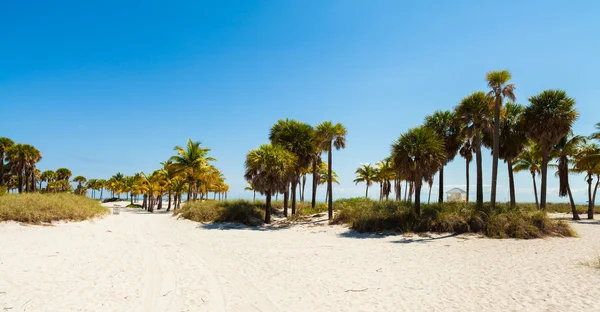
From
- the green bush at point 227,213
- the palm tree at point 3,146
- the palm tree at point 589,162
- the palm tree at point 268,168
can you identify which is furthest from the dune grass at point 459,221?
the palm tree at point 3,146

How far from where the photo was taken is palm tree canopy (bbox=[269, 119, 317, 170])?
2744 cm

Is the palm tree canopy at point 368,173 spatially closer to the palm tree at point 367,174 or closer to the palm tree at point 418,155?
the palm tree at point 367,174

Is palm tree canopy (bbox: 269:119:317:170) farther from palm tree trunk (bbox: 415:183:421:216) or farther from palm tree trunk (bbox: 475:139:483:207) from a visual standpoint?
palm tree trunk (bbox: 475:139:483:207)

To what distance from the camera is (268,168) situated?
2405cm

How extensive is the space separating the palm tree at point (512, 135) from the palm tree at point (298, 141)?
16.2 m

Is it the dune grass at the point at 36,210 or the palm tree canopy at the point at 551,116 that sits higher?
the palm tree canopy at the point at 551,116

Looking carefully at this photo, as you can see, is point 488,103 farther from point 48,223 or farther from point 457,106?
point 48,223

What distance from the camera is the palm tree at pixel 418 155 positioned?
66.0 ft

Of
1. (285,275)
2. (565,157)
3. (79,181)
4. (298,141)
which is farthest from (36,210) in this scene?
(79,181)

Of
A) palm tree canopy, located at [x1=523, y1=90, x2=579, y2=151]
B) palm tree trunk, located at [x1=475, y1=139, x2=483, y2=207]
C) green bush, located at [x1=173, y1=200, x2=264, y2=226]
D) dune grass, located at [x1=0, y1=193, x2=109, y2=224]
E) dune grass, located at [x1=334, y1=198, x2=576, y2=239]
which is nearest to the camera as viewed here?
dune grass, located at [x1=0, y1=193, x2=109, y2=224]

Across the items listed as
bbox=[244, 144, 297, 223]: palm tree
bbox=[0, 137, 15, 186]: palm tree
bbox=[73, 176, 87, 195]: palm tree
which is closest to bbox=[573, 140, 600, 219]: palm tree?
bbox=[244, 144, 297, 223]: palm tree

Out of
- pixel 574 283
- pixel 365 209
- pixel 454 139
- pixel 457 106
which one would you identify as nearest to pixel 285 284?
pixel 574 283

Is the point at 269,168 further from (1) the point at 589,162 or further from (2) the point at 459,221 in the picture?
(1) the point at 589,162

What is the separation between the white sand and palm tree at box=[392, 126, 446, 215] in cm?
628
